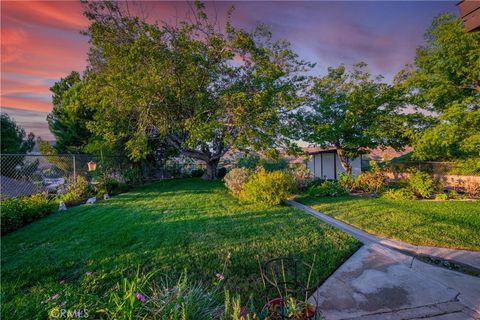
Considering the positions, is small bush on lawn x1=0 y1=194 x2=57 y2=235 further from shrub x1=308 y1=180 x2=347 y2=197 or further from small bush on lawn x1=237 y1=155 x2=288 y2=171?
small bush on lawn x1=237 y1=155 x2=288 y2=171

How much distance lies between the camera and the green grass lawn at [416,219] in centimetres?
461

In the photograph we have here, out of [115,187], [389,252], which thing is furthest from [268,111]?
[389,252]

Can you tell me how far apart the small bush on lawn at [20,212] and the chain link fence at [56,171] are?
49.0 inches

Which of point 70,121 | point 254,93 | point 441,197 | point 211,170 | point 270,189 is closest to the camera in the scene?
point 270,189

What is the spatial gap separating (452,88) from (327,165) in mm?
8657

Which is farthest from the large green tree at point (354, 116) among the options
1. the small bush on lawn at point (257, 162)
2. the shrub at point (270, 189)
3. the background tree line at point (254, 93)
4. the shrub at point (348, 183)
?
the shrub at point (270, 189)

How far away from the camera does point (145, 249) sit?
412cm

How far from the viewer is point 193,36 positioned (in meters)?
12.6

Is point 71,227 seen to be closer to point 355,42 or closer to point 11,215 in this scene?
point 11,215

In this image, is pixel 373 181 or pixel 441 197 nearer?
pixel 441 197

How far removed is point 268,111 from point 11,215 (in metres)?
10.5

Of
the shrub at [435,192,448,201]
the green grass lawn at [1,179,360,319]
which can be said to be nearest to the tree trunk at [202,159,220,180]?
the green grass lawn at [1,179,360,319]

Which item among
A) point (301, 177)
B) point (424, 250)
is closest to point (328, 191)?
point (301, 177)

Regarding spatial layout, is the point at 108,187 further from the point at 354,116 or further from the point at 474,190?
the point at 474,190
